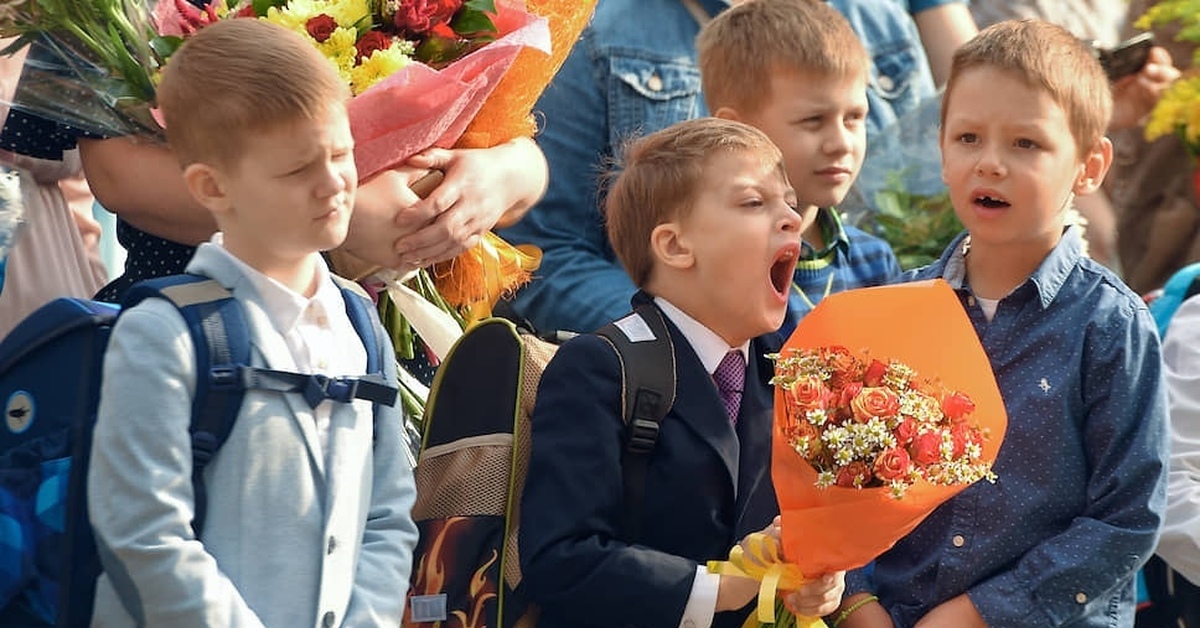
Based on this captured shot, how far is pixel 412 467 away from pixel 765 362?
724mm

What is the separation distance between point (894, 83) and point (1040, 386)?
66.7 inches

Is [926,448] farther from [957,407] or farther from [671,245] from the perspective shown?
[671,245]

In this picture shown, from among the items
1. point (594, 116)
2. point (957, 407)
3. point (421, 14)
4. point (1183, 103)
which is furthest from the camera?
point (1183, 103)

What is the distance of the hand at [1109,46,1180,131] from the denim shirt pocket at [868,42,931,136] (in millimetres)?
603

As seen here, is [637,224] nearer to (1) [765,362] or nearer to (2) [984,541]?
(1) [765,362]

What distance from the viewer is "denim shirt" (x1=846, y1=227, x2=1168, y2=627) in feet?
11.4

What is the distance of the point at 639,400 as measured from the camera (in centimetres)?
340

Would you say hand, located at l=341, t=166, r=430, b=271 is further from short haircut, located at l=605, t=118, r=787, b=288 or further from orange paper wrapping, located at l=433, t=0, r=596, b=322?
short haircut, located at l=605, t=118, r=787, b=288

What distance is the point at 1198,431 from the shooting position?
4250 millimetres

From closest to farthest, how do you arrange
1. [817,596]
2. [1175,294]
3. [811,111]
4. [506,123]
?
[817,596], [506,123], [811,111], [1175,294]

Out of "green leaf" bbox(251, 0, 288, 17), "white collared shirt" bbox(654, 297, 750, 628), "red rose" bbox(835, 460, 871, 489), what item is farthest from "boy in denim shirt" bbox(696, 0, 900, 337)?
"green leaf" bbox(251, 0, 288, 17)

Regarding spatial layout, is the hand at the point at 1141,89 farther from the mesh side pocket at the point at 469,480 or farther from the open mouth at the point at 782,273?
the mesh side pocket at the point at 469,480

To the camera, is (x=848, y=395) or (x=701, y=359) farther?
(x=701, y=359)

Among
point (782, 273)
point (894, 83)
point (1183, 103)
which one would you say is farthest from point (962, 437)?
point (1183, 103)
